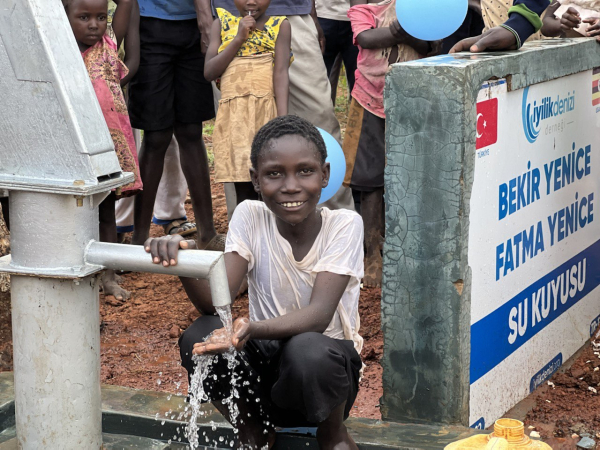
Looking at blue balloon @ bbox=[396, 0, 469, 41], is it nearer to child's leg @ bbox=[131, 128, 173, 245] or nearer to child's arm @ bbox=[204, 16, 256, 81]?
child's arm @ bbox=[204, 16, 256, 81]

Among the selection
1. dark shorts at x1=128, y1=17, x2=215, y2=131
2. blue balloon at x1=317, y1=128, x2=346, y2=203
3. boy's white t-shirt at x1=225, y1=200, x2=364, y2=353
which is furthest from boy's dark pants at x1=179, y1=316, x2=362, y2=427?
dark shorts at x1=128, y1=17, x2=215, y2=131

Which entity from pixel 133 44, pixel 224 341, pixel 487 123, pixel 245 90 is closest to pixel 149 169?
pixel 133 44

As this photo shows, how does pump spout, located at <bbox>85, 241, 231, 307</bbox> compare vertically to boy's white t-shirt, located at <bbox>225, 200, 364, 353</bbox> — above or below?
above

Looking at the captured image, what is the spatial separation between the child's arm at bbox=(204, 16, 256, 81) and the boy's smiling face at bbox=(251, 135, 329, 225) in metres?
1.67

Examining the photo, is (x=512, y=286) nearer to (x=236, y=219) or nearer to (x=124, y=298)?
(x=236, y=219)

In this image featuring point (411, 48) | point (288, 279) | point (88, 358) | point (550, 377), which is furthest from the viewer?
point (411, 48)

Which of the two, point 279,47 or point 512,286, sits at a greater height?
point 279,47

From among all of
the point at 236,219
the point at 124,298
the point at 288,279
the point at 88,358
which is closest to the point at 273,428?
the point at 288,279

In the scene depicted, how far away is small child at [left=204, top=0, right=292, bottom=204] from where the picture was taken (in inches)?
162

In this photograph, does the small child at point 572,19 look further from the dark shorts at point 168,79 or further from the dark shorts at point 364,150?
the dark shorts at point 168,79

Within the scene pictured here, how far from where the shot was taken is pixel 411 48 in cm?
443

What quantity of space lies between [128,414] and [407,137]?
1.18 m

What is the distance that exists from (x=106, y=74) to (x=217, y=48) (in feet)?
1.75

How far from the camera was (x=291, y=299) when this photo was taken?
2578mm
